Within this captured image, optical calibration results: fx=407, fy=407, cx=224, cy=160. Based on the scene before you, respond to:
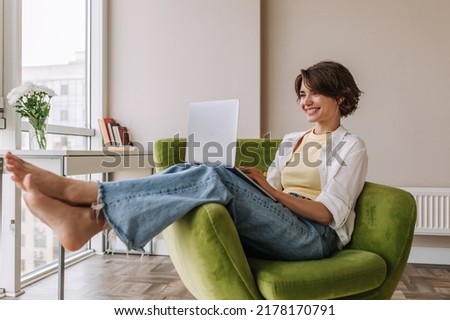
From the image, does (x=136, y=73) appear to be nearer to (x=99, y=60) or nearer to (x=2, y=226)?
(x=99, y=60)

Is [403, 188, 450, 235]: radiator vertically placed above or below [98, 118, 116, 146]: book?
below

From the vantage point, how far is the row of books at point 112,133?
275 centimetres

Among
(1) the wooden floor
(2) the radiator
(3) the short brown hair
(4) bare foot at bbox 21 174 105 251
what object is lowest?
(1) the wooden floor

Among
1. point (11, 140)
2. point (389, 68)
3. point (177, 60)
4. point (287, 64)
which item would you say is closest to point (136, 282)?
point (11, 140)

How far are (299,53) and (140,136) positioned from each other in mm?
1238

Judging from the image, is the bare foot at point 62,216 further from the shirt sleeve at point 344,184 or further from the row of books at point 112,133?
the row of books at point 112,133

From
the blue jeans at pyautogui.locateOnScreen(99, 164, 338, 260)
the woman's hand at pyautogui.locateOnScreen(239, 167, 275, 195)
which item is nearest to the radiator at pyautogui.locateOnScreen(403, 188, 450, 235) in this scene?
the blue jeans at pyautogui.locateOnScreen(99, 164, 338, 260)

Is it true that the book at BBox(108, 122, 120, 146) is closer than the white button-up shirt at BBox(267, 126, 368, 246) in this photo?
No

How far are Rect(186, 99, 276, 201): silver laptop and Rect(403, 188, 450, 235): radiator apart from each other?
171 centimetres

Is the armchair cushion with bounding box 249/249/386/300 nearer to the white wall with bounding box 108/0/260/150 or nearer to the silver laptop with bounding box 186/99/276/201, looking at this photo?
the silver laptop with bounding box 186/99/276/201

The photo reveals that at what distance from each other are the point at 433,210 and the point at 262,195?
1.80 m

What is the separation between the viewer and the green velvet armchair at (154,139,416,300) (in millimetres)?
1047

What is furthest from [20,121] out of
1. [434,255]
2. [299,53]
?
[434,255]

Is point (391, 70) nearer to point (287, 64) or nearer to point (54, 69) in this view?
point (287, 64)
